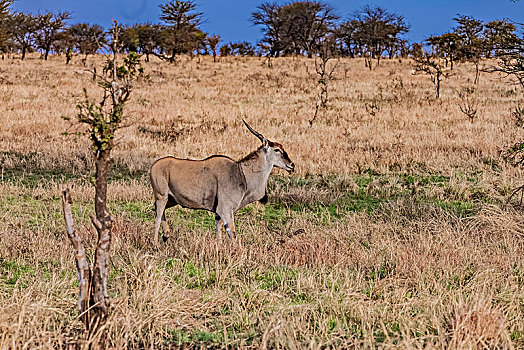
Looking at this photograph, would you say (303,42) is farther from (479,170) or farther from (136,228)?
(136,228)

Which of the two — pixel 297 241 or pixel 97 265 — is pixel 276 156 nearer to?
pixel 297 241

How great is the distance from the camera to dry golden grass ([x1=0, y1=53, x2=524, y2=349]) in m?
4.45

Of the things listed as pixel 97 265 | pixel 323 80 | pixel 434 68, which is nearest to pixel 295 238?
pixel 97 265

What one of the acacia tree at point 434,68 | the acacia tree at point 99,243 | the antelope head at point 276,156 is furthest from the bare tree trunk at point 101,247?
the acacia tree at point 434,68

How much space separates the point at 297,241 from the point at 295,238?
0.20 metres

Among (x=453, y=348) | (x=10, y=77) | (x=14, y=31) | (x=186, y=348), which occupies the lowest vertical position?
(x=186, y=348)

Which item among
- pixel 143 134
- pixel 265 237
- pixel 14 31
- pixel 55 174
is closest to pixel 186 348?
pixel 265 237

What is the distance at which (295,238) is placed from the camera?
23.9ft

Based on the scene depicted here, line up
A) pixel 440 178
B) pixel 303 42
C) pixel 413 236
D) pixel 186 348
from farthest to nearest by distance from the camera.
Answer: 1. pixel 303 42
2. pixel 440 178
3. pixel 413 236
4. pixel 186 348

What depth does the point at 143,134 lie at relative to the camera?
17531 millimetres

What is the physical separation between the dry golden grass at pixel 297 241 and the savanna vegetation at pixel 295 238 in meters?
0.03

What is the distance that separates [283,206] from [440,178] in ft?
13.3


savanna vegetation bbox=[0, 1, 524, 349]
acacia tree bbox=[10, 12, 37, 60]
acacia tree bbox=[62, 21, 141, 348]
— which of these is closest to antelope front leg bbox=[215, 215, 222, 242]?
savanna vegetation bbox=[0, 1, 524, 349]

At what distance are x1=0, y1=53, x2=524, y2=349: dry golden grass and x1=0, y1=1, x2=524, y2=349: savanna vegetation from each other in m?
0.03
